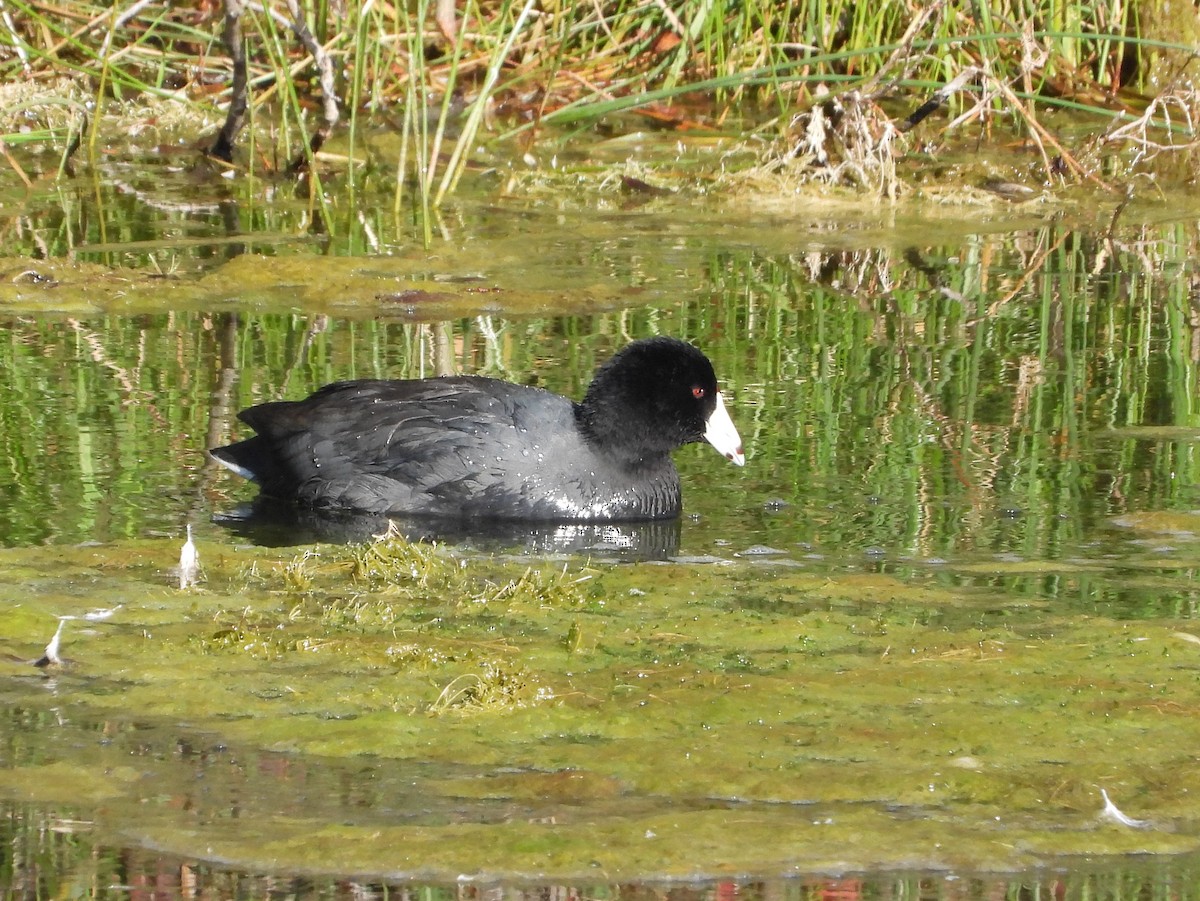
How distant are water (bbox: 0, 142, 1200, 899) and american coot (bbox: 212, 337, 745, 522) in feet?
0.55

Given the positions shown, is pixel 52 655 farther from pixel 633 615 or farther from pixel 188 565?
pixel 633 615

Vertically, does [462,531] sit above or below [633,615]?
below

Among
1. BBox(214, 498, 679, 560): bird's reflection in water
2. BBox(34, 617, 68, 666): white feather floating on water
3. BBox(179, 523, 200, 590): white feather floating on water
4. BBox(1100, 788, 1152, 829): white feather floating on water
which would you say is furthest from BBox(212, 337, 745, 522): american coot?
BBox(1100, 788, 1152, 829): white feather floating on water

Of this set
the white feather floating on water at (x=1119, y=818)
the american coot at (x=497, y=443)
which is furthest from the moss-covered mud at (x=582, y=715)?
the american coot at (x=497, y=443)

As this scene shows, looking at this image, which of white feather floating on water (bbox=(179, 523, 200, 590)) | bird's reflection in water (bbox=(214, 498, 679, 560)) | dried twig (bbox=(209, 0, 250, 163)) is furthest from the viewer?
dried twig (bbox=(209, 0, 250, 163))

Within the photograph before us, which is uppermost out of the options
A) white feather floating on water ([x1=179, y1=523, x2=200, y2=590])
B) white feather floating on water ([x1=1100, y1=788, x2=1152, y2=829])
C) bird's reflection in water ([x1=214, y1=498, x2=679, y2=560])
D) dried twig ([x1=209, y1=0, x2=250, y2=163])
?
dried twig ([x1=209, y1=0, x2=250, y2=163])

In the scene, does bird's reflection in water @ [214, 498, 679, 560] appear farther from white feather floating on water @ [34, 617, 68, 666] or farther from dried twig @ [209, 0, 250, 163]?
dried twig @ [209, 0, 250, 163]

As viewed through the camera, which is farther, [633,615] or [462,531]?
[462,531]

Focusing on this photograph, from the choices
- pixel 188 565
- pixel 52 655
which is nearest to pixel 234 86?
pixel 188 565

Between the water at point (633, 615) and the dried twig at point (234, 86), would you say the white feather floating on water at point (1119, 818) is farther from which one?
the dried twig at point (234, 86)

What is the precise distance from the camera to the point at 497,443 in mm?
5488

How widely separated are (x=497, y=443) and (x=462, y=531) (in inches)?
10.7

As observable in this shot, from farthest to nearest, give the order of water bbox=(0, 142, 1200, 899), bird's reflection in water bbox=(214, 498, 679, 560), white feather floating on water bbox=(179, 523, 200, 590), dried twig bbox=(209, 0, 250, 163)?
dried twig bbox=(209, 0, 250, 163)
bird's reflection in water bbox=(214, 498, 679, 560)
white feather floating on water bbox=(179, 523, 200, 590)
water bbox=(0, 142, 1200, 899)

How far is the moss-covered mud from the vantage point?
3.08m
